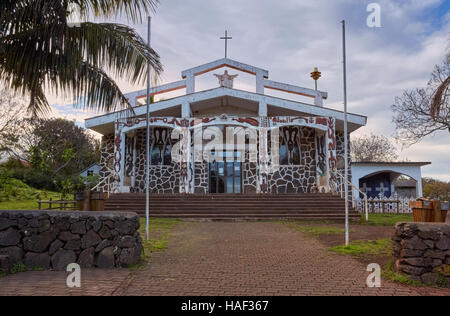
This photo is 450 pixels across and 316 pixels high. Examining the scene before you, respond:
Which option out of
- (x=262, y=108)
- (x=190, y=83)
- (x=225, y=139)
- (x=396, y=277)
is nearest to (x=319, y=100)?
(x=262, y=108)

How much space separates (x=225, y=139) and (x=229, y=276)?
13.8 m

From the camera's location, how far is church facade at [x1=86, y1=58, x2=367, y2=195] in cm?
1708

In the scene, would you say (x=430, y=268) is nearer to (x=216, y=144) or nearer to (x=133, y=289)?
(x=133, y=289)

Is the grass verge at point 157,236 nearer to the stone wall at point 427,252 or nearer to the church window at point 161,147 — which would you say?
the stone wall at point 427,252

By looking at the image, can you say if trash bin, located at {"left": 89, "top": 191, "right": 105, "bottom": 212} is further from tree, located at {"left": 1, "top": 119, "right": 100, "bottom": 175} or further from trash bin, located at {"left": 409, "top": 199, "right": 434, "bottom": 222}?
tree, located at {"left": 1, "top": 119, "right": 100, "bottom": 175}

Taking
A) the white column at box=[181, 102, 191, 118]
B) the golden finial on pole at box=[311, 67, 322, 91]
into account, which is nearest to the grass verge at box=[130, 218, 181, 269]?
the white column at box=[181, 102, 191, 118]

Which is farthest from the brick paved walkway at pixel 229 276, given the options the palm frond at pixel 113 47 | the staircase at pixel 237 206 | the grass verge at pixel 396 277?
the staircase at pixel 237 206

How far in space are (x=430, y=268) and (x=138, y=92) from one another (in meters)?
17.1

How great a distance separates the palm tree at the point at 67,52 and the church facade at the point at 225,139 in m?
10.6

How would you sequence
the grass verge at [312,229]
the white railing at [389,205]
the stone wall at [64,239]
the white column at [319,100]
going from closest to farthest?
the stone wall at [64,239]
the grass verge at [312,229]
the white railing at [389,205]
the white column at [319,100]

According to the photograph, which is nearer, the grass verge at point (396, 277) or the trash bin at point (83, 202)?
the grass verge at point (396, 277)

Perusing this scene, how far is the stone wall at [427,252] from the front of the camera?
16.0 ft

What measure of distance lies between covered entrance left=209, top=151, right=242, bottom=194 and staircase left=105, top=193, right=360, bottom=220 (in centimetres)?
367

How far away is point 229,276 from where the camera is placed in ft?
17.3
